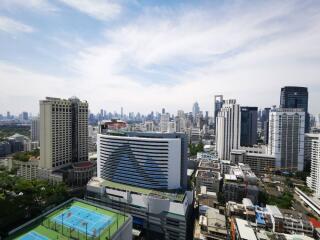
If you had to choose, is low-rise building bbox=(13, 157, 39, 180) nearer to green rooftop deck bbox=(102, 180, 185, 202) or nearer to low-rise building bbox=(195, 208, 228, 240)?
green rooftop deck bbox=(102, 180, 185, 202)

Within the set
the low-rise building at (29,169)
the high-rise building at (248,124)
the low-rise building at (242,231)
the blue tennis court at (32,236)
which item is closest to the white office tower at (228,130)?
the high-rise building at (248,124)

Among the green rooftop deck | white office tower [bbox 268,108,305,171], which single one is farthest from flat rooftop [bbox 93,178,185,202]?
white office tower [bbox 268,108,305,171]

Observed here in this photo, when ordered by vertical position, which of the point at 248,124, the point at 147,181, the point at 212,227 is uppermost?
the point at 248,124

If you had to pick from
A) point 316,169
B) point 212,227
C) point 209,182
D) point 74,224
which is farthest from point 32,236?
point 316,169

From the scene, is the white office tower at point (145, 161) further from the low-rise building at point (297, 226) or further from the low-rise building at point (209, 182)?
the low-rise building at point (297, 226)

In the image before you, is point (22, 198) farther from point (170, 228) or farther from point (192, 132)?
point (192, 132)

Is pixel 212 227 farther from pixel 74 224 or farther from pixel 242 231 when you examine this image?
pixel 74 224
